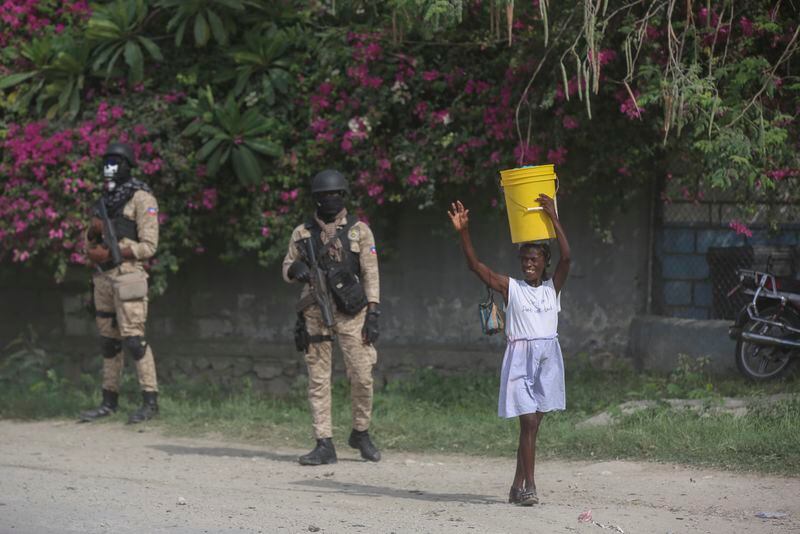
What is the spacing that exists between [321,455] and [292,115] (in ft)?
11.9

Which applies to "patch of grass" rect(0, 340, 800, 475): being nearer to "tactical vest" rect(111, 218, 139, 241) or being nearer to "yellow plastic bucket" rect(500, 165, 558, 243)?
"tactical vest" rect(111, 218, 139, 241)

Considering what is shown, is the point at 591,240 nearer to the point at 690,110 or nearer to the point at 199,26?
the point at 690,110

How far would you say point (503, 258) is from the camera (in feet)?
33.2

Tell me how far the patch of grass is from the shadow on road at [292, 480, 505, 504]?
4.13 ft

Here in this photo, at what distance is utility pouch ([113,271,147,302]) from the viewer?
8.90 m

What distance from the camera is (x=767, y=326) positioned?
352 inches

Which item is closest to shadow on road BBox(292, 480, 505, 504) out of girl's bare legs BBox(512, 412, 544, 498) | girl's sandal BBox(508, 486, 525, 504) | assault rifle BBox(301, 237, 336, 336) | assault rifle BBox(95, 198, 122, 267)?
girl's sandal BBox(508, 486, 525, 504)

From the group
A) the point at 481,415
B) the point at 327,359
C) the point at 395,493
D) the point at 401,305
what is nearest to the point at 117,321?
the point at 327,359

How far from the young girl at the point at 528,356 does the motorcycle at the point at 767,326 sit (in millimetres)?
3480

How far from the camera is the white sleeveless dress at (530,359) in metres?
5.96

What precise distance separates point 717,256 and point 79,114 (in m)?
5.85

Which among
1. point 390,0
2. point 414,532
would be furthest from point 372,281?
point 414,532

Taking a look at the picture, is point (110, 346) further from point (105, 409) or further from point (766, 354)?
point (766, 354)

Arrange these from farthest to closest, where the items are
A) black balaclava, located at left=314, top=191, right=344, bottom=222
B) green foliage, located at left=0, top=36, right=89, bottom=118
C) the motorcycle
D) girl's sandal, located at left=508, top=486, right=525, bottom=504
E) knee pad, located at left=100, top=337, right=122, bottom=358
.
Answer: green foliage, located at left=0, top=36, right=89, bottom=118, knee pad, located at left=100, top=337, right=122, bottom=358, the motorcycle, black balaclava, located at left=314, top=191, right=344, bottom=222, girl's sandal, located at left=508, top=486, right=525, bottom=504
